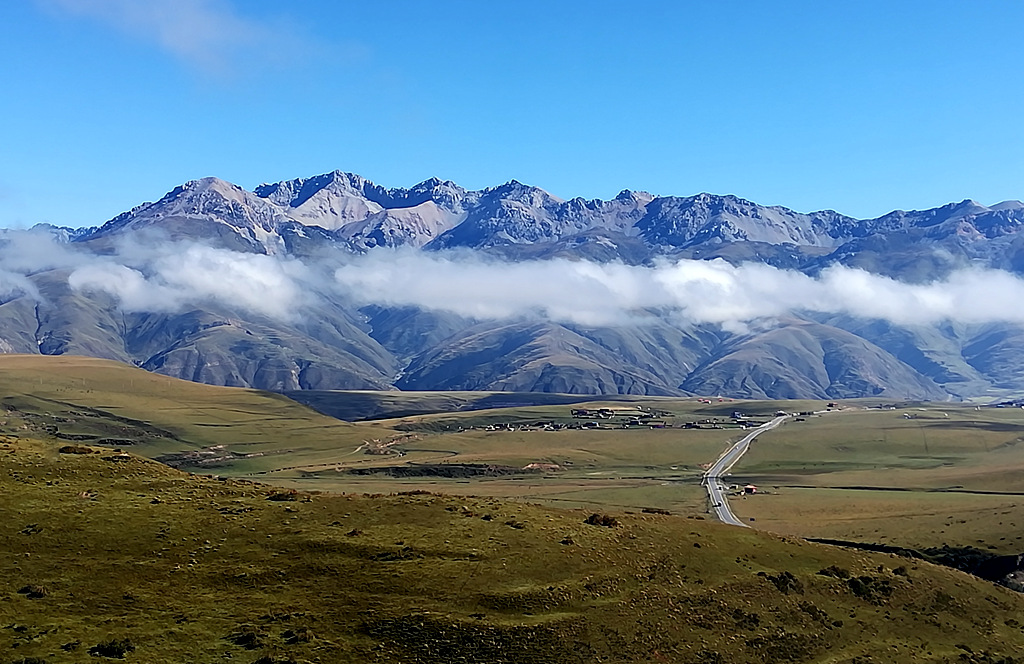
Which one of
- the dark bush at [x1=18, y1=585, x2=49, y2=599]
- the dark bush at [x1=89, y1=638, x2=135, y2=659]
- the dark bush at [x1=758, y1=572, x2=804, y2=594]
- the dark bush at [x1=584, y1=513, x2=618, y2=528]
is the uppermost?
the dark bush at [x1=584, y1=513, x2=618, y2=528]

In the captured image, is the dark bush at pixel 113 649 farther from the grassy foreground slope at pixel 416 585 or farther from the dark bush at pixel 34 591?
the dark bush at pixel 34 591

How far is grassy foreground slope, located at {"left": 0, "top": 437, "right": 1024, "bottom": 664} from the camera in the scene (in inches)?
1689

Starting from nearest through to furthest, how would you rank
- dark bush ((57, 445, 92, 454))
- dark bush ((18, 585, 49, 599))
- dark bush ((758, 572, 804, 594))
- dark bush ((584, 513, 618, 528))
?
dark bush ((18, 585, 49, 599))
dark bush ((758, 572, 804, 594))
dark bush ((584, 513, 618, 528))
dark bush ((57, 445, 92, 454))

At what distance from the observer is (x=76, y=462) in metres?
67.8

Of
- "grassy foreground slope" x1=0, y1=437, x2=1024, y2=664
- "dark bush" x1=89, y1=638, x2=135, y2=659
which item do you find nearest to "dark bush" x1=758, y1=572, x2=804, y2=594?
"grassy foreground slope" x1=0, y1=437, x2=1024, y2=664

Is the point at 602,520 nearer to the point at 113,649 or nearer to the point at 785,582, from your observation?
the point at 785,582

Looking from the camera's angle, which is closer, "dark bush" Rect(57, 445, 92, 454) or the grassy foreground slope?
the grassy foreground slope

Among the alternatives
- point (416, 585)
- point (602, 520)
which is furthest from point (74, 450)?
point (602, 520)

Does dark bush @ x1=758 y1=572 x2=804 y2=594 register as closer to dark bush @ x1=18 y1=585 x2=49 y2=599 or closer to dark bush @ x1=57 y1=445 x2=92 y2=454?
dark bush @ x1=18 y1=585 x2=49 y2=599

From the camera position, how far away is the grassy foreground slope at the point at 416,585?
42.9 meters

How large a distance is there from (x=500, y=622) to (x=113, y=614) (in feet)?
62.6

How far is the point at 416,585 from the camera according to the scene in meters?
49.4

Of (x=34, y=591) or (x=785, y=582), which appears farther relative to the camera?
(x=785, y=582)

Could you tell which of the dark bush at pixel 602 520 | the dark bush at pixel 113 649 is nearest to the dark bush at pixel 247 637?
the dark bush at pixel 113 649
